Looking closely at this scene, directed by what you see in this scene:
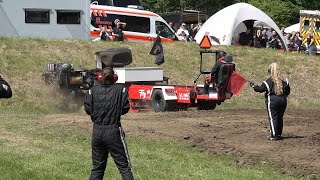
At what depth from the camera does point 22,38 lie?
31.7m

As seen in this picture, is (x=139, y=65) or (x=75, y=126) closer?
(x=75, y=126)

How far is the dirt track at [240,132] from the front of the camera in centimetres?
1480

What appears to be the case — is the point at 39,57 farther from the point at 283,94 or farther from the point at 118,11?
the point at 283,94

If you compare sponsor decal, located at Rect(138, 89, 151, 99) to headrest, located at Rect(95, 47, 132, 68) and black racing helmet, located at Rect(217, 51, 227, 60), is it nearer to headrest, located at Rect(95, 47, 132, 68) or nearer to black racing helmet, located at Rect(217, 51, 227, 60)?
headrest, located at Rect(95, 47, 132, 68)

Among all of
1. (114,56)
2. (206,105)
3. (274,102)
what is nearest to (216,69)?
(206,105)

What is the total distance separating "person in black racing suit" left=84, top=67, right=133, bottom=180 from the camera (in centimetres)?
1101

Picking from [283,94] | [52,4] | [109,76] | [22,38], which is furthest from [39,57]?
[109,76]

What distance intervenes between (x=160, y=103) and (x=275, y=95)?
28.0ft

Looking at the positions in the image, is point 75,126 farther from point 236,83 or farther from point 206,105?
point 206,105

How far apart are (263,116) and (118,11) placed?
16.4m

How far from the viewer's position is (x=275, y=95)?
16.2 metres

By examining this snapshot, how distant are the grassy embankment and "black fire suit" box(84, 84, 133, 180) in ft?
6.30

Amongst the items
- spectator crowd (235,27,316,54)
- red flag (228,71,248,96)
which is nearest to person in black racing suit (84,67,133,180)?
red flag (228,71,248,96)

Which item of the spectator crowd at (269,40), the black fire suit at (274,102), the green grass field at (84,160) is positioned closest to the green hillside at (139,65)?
the spectator crowd at (269,40)
